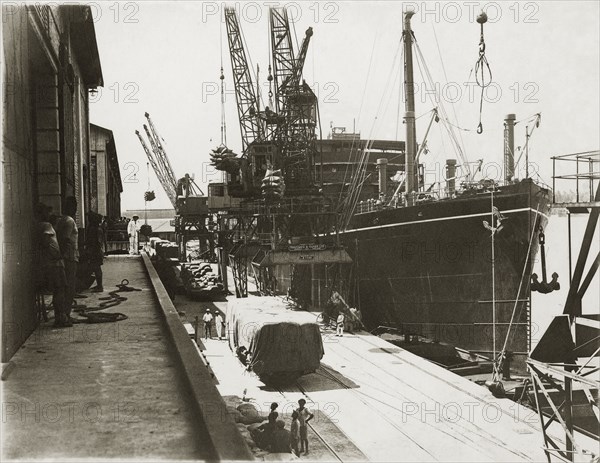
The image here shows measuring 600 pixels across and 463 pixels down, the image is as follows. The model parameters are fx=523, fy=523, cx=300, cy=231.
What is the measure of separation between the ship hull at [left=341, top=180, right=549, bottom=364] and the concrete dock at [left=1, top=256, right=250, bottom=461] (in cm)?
1363

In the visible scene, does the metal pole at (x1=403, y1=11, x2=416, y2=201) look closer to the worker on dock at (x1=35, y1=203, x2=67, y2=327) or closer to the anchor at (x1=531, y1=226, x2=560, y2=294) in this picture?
the anchor at (x1=531, y1=226, x2=560, y2=294)

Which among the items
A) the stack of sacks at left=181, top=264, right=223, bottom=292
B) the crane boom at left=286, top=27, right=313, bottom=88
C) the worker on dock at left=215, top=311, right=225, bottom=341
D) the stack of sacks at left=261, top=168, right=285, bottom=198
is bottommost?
the worker on dock at left=215, top=311, right=225, bottom=341

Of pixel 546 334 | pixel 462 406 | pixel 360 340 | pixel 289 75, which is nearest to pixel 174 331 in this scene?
pixel 546 334

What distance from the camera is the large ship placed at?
1770cm

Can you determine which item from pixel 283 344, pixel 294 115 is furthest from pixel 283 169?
pixel 283 344

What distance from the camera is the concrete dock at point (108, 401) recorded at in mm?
3410

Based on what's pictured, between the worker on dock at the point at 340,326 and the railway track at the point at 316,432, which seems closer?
the railway track at the point at 316,432

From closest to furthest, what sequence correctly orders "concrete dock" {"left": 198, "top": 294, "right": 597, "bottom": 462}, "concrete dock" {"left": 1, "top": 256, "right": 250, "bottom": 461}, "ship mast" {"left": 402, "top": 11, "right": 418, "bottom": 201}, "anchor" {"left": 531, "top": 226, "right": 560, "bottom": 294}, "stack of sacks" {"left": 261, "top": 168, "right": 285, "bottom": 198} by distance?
1. "concrete dock" {"left": 1, "top": 256, "right": 250, "bottom": 461}
2. "concrete dock" {"left": 198, "top": 294, "right": 597, "bottom": 462}
3. "anchor" {"left": 531, "top": 226, "right": 560, "bottom": 294}
4. "ship mast" {"left": 402, "top": 11, "right": 418, "bottom": 201}
5. "stack of sacks" {"left": 261, "top": 168, "right": 285, "bottom": 198}

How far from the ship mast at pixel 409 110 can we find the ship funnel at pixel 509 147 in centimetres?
387

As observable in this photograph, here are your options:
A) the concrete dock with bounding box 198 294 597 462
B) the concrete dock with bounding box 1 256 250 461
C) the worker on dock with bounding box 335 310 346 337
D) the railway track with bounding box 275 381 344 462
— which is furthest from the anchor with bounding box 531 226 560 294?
the concrete dock with bounding box 1 256 250 461

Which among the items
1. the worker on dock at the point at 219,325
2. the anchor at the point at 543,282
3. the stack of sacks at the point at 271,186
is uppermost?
the stack of sacks at the point at 271,186

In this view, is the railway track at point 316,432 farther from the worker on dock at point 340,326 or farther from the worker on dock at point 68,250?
the worker on dock at point 340,326

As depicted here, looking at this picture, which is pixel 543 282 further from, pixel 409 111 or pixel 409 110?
pixel 409 110

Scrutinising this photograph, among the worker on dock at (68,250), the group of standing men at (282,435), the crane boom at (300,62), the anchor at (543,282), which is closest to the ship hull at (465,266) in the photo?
the anchor at (543,282)
